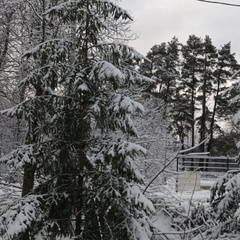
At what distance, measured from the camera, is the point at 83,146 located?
13.0ft

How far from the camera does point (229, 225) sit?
538 centimetres

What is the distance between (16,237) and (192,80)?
2970cm

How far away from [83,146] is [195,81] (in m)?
28.7

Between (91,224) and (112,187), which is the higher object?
(112,187)

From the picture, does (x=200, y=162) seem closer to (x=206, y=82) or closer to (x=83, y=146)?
(x=83, y=146)

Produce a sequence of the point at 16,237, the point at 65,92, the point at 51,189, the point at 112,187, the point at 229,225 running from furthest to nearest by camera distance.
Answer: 1. the point at 229,225
2. the point at 65,92
3. the point at 51,189
4. the point at 112,187
5. the point at 16,237

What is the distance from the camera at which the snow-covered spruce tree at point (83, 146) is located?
11.6ft

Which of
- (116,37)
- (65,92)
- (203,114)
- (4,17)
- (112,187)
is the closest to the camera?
(112,187)

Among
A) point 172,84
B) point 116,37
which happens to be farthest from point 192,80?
A: point 116,37

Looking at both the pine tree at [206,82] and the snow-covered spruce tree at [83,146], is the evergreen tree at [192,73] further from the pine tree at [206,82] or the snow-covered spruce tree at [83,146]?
the snow-covered spruce tree at [83,146]

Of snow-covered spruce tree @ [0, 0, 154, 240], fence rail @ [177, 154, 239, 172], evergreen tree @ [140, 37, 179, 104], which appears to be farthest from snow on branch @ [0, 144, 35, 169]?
evergreen tree @ [140, 37, 179, 104]

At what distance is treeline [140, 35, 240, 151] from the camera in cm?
3005

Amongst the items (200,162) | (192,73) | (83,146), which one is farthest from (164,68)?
(83,146)

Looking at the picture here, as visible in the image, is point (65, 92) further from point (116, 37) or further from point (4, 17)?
point (4, 17)
